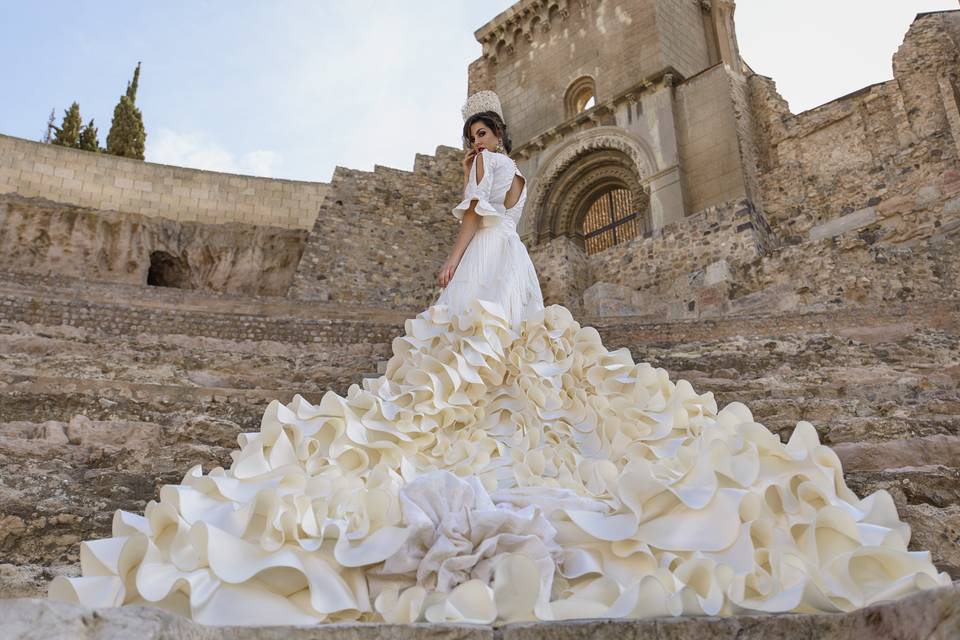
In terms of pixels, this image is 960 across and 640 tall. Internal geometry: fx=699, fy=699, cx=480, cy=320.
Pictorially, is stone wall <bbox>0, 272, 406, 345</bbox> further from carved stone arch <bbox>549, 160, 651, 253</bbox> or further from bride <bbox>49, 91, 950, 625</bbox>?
carved stone arch <bbox>549, 160, 651, 253</bbox>

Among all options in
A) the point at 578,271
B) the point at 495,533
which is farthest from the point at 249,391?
the point at 578,271

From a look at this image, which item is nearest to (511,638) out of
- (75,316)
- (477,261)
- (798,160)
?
(477,261)

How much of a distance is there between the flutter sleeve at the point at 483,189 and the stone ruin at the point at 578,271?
6.15 feet

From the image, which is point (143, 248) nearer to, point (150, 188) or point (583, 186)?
point (150, 188)

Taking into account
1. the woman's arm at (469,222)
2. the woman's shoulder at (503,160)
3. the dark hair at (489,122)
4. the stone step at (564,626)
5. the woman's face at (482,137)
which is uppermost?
the dark hair at (489,122)

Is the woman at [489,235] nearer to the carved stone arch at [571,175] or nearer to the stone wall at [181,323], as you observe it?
the stone wall at [181,323]

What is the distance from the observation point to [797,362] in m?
5.58

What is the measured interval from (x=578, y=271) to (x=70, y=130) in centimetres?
2146

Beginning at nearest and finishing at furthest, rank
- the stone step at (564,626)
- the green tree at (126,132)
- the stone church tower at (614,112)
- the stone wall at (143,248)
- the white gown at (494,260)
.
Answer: the stone step at (564,626), the white gown at (494,260), the stone church tower at (614,112), the stone wall at (143,248), the green tree at (126,132)

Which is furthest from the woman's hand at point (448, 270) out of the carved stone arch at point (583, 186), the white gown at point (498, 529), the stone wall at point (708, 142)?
the carved stone arch at point (583, 186)

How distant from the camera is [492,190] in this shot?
448 centimetres

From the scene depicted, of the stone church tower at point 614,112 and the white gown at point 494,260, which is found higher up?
the stone church tower at point 614,112

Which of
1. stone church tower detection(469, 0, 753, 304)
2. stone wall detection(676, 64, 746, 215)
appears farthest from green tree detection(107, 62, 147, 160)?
stone wall detection(676, 64, 746, 215)

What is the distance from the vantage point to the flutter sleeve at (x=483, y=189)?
4.33 meters
